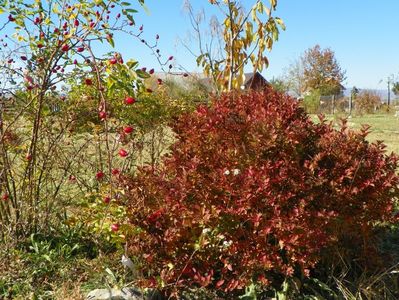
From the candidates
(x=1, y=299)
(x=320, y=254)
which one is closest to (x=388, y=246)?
(x=320, y=254)

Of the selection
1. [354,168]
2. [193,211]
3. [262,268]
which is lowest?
[262,268]

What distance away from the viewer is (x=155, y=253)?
287 centimetres

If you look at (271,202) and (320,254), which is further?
(320,254)

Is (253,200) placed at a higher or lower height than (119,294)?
higher

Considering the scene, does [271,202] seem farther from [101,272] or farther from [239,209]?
[101,272]

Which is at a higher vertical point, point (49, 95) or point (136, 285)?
point (49, 95)

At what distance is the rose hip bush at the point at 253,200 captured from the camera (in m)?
2.73

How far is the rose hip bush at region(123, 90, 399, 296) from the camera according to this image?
2727 millimetres

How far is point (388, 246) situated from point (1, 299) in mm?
2942

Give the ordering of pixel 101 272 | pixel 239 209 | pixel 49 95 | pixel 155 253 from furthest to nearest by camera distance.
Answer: pixel 49 95, pixel 101 272, pixel 155 253, pixel 239 209

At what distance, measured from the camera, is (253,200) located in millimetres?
2719

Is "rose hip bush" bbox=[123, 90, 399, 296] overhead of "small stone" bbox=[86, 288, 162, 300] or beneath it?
overhead

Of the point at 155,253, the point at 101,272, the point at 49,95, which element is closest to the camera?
the point at 155,253

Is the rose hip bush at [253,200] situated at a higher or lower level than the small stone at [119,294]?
higher
